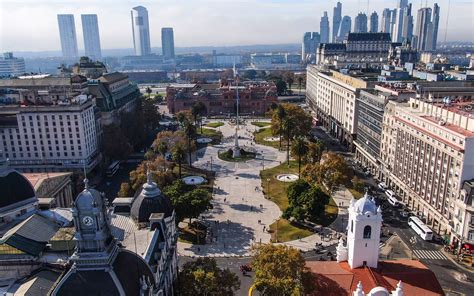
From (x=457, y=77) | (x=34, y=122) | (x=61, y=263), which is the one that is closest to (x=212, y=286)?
(x=61, y=263)

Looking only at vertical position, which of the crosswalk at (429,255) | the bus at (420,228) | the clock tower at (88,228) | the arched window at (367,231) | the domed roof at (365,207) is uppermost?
the clock tower at (88,228)

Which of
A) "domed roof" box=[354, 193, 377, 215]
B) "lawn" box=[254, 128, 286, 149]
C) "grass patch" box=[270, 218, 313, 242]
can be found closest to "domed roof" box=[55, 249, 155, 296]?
"domed roof" box=[354, 193, 377, 215]

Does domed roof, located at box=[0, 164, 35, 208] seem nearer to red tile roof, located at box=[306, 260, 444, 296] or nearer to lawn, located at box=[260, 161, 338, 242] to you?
lawn, located at box=[260, 161, 338, 242]

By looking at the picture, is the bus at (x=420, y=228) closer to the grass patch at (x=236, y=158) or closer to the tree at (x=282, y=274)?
the tree at (x=282, y=274)

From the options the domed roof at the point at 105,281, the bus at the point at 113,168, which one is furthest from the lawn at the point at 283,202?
the bus at the point at 113,168

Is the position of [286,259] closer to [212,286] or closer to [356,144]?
[212,286]

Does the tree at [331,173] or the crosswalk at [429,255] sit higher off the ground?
the tree at [331,173]
